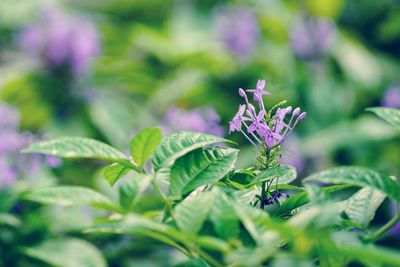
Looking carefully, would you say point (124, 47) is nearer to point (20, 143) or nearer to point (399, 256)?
point (20, 143)

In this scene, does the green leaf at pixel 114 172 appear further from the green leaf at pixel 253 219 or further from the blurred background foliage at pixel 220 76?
the blurred background foliage at pixel 220 76

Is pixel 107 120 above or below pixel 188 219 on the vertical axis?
below

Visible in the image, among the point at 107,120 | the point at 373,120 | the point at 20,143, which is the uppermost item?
the point at 20,143

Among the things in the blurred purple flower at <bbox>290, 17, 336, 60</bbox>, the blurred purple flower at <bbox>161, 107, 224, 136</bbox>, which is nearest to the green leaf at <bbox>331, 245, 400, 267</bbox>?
the blurred purple flower at <bbox>161, 107, 224, 136</bbox>

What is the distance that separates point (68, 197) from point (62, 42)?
2635 millimetres

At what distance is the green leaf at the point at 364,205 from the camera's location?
72cm

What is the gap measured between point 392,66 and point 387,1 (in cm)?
66

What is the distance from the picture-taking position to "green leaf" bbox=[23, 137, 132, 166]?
654 millimetres

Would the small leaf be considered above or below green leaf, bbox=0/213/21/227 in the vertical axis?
above

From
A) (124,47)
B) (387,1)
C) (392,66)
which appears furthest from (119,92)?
(387,1)

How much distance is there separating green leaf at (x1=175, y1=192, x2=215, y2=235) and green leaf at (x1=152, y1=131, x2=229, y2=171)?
94 mm

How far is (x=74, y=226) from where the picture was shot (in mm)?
1724

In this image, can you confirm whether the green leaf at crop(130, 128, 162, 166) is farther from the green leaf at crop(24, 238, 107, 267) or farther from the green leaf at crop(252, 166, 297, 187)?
the green leaf at crop(24, 238, 107, 267)

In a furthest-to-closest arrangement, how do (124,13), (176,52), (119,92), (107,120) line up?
(124,13) → (176,52) → (119,92) → (107,120)
